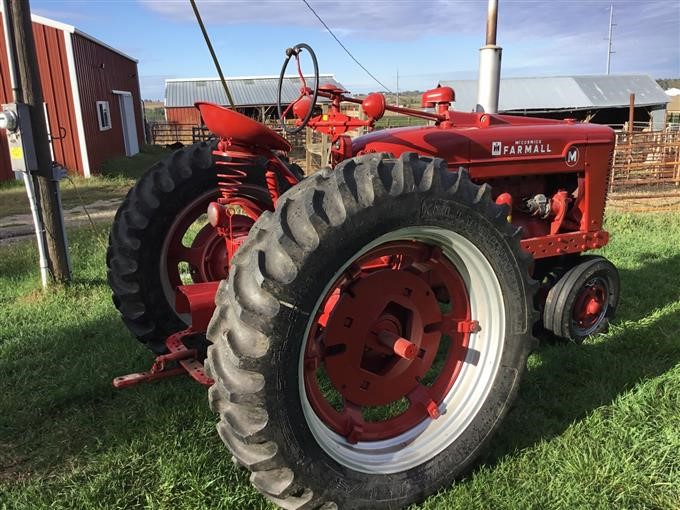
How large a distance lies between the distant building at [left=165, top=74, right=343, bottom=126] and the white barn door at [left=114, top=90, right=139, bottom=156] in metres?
6.79

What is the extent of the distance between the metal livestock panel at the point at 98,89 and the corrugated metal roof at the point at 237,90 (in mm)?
7970

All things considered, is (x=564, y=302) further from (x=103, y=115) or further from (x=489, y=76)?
(x=103, y=115)

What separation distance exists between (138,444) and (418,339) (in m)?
1.49

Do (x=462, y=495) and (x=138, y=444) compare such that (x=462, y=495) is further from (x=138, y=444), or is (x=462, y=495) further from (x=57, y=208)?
(x=57, y=208)

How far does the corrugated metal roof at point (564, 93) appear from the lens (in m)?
24.4

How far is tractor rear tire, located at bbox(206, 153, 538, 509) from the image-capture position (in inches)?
73.1

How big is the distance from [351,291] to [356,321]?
5.2 inches

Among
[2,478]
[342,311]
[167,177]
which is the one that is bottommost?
[2,478]

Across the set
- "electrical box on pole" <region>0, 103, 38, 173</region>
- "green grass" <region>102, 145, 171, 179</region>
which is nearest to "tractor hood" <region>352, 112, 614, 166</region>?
"electrical box on pole" <region>0, 103, 38, 173</region>

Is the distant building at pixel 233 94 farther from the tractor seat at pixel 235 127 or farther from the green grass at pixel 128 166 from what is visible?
the tractor seat at pixel 235 127

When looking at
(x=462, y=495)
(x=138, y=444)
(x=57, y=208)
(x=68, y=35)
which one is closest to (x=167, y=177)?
(x=138, y=444)

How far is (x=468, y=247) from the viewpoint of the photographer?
2.30m

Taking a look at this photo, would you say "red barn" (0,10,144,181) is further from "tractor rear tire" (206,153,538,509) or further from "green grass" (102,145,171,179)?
"tractor rear tire" (206,153,538,509)

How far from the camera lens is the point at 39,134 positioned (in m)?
5.16
